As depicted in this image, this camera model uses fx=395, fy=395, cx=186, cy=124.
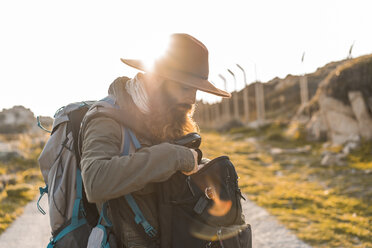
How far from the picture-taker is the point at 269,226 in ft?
18.5

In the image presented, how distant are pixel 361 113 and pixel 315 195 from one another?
6235 mm

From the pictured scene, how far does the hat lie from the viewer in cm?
189

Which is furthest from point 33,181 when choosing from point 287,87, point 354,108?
point 287,87

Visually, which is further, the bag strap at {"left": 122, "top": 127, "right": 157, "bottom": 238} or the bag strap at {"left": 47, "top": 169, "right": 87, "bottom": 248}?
the bag strap at {"left": 47, "top": 169, "right": 87, "bottom": 248}

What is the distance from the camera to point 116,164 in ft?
5.24

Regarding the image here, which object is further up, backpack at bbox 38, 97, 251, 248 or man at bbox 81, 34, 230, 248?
man at bbox 81, 34, 230, 248

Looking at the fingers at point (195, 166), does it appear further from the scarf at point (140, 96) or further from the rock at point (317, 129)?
the rock at point (317, 129)

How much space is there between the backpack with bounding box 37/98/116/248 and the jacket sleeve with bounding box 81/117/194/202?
0.36 m

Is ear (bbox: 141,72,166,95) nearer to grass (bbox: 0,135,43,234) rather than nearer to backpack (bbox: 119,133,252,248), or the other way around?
backpack (bbox: 119,133,252,248)

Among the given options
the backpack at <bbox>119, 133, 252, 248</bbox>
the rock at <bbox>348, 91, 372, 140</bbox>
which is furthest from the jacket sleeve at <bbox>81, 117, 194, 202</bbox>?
the rock at <bbox>348, 91, 372, 140</bbox>

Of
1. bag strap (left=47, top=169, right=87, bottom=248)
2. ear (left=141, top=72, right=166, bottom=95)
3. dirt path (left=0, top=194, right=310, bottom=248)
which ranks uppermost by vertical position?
ear (left=141, top=72, right=166, bottom=95)

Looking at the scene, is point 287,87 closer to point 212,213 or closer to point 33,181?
point 33,181

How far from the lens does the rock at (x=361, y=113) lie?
40.4 feet

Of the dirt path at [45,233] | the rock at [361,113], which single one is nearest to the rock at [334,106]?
the rock at [361,113]
